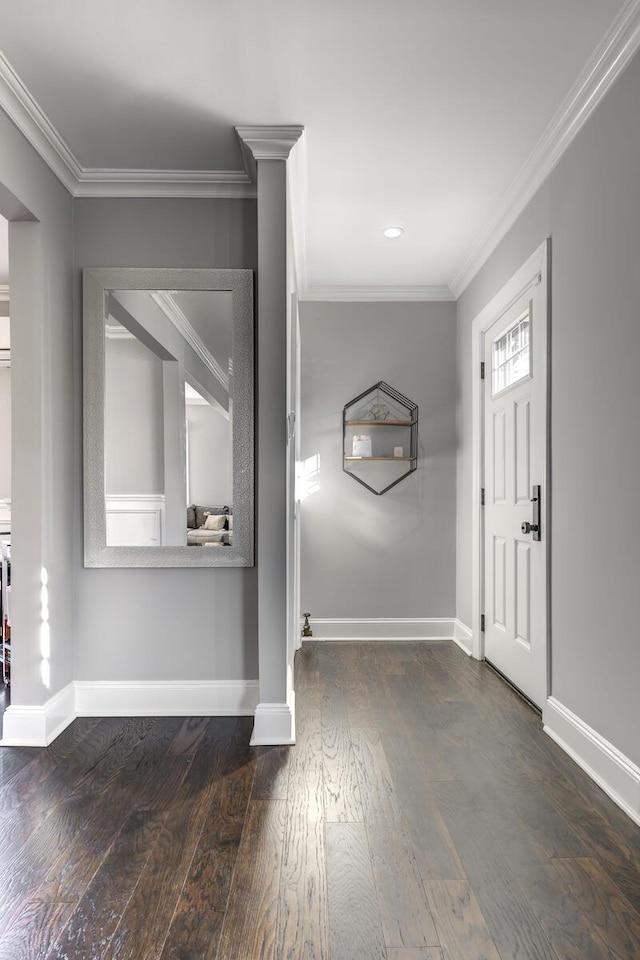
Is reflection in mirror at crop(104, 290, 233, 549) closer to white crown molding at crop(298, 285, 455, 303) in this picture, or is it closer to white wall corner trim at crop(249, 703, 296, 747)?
white wall corner trim at crop(249, 703, 296, 747)

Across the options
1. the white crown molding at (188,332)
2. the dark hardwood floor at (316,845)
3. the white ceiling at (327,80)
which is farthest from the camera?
the white crown molding at (188,332)

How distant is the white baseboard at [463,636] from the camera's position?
4219 millimetres

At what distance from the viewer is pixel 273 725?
9.05 ft

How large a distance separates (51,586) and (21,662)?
1.09 feet

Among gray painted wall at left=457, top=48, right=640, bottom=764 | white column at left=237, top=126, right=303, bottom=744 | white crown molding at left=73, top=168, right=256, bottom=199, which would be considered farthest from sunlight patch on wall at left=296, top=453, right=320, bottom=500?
gray painted wall at left=457, top=48, right=640, bottom=764

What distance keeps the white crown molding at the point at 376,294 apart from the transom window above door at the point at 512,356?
97cm

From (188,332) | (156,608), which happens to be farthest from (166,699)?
(188,332)

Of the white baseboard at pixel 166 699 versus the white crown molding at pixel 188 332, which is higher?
the white crown molding at pixel 188 332

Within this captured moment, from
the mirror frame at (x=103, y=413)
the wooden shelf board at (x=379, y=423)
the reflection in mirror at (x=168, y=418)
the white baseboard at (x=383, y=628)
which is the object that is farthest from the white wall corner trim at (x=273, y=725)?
the wooden shelf board at (x=379, y=423)

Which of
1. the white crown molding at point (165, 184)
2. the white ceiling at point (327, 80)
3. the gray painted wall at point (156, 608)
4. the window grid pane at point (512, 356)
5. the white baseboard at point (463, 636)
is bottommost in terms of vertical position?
the white baseboard at point (463, 636)

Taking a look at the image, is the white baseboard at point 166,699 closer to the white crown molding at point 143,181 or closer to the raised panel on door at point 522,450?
the raised panel on door at point 522,450

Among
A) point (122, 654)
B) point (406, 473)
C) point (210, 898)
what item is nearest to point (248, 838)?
point (210, 898)

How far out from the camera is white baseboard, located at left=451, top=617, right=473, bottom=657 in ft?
13.8

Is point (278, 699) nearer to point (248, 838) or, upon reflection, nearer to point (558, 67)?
point (248, 838)
